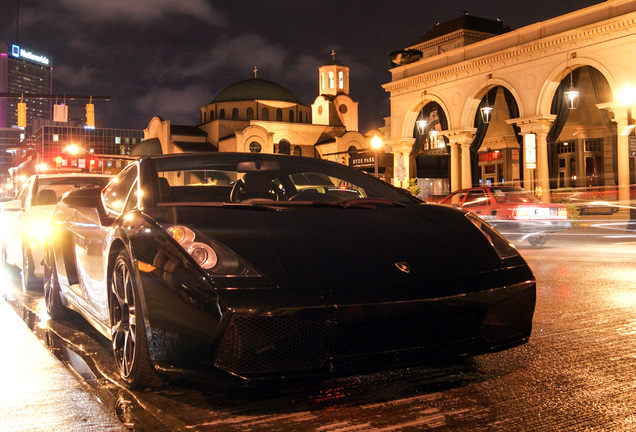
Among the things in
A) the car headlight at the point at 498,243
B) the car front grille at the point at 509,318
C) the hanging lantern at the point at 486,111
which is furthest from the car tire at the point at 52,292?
the hanging lantern at the point at 486,111

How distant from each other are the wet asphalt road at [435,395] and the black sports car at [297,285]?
250 mm

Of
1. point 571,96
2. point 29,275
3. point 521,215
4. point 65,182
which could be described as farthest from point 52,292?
point 571,96

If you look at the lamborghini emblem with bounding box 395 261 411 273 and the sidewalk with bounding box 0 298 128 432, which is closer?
the sidewalk with bounding box 0 298 128 432

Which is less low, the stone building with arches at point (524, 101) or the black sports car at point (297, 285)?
the stone building with arches at point (524, 101)

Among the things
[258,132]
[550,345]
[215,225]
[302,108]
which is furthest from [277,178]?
[302,108]

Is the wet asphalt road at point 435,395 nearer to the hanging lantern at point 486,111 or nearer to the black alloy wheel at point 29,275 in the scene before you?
the black alloy wheel at point 29,275

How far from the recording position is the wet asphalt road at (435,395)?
119 inches

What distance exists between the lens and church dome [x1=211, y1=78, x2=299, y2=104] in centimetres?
9719

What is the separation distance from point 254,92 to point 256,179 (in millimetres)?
95120

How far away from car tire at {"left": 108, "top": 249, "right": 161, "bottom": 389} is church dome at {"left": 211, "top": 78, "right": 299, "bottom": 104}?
9446 cm

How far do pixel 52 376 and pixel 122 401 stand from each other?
0.92 m

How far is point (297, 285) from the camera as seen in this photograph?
3082mm

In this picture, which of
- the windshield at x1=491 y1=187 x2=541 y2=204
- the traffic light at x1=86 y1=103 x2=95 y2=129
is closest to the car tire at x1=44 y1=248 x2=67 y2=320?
the windshield at x1=491 y1=187 x2=541 y2=204

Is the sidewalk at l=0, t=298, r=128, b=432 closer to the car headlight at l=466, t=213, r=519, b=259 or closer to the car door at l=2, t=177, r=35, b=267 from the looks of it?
the car headlight at l=466, t=213, r=519, b=259
